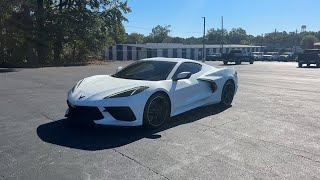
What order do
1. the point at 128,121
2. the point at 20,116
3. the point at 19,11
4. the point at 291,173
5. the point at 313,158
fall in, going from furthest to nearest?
the point at 19,11, the point at 20,116, the point at 128,121, the point at 313,158, the point at 291,173

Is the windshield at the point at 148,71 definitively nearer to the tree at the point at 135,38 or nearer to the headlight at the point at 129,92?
the headlight at the point at 129,92

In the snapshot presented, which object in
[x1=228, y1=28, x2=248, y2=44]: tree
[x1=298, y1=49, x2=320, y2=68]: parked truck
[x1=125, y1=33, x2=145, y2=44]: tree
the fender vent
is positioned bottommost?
the fender vent

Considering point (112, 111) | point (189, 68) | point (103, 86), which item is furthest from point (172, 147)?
point (189, 68)

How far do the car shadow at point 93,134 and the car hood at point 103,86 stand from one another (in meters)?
0.64

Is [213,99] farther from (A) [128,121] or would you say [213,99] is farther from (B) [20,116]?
(B) [20,116]

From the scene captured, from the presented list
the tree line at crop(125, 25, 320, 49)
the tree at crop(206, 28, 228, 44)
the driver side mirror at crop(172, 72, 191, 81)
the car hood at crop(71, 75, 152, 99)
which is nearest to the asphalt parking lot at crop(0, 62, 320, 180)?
the car hood at crop(71, 75, 152, 99)

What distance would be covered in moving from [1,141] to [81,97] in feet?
4.64

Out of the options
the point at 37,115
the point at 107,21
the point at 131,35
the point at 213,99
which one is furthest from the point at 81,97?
the point at 131,35

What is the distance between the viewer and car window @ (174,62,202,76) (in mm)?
7098

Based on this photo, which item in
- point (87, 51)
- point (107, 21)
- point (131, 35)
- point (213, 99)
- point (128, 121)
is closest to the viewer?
point (128, 121)

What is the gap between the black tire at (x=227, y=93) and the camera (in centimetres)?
834

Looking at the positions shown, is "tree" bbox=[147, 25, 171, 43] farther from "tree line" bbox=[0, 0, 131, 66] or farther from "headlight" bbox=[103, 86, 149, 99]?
"headlight" bbox=[103, 86, 149, 99]

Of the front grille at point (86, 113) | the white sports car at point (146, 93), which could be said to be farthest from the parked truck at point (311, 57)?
the front grille at point (86, 113)

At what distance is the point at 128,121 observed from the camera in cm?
569
